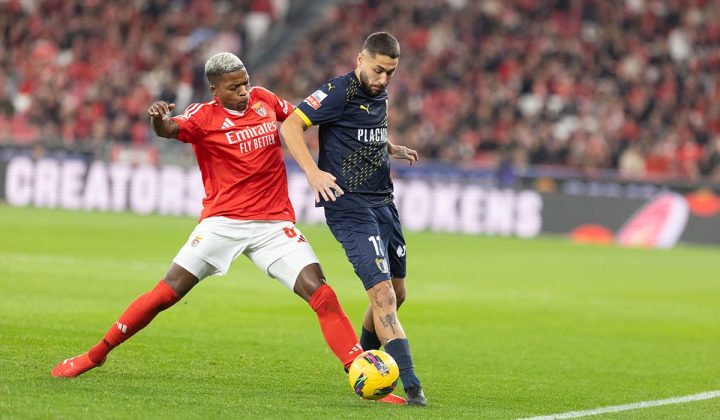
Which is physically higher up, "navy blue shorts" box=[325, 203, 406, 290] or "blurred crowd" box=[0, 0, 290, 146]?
"blurred crowd" box=[0, 0, 290, 146]

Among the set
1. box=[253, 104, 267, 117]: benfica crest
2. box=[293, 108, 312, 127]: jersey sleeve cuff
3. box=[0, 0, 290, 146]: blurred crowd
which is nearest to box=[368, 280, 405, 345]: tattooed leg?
box=[293, 108, 312, 127]: jersey sleeve cuff

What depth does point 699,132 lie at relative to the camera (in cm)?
2945

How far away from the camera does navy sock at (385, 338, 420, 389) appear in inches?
300

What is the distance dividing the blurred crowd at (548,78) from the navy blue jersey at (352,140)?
62.0 feet

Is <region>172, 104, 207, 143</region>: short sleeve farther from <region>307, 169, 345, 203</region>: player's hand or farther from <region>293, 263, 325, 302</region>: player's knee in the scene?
<region>293, 263, 325, 302</region>: player's knee

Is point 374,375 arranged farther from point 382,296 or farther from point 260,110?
point 260,110

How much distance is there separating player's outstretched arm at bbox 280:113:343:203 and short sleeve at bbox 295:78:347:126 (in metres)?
0.06

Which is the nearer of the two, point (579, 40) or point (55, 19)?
point (579, 40)

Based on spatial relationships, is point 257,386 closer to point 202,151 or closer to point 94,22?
point 202,151

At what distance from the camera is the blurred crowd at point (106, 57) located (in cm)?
3184

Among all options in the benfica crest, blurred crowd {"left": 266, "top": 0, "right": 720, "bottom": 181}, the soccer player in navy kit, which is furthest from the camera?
blurred crowd {"left": 266, "top": 0, "right": 720, "bottom": 181}

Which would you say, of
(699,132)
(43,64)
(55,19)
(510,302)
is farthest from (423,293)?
(55,19)

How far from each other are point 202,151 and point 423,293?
771 cm

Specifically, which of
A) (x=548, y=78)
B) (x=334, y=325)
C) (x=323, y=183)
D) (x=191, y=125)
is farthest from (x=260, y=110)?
(x=548, y=78)
